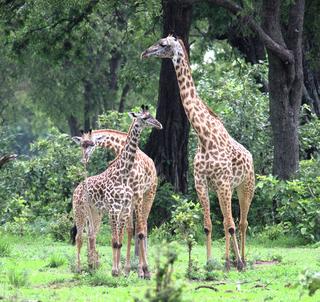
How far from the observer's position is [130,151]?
13.6 meters

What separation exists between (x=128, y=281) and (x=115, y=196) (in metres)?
1.23

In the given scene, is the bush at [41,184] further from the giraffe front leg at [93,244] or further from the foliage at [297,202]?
the giraffe front leg at [93,244]

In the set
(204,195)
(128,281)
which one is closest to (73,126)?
(204,195)

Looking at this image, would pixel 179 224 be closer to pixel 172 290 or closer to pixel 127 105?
pixel 172 290

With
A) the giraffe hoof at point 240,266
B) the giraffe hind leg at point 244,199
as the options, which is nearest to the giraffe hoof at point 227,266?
the giraffe hoof at point 240,266

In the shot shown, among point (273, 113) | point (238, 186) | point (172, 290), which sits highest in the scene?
point (273, 113)

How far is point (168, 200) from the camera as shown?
20.6 meters

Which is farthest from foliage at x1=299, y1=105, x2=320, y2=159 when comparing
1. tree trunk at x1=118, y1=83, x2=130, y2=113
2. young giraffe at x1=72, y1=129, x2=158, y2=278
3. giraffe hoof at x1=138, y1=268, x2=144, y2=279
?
tree trunk at x1=118, y1=83, x2=130, y2=113

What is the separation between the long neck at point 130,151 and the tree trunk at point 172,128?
778 cm

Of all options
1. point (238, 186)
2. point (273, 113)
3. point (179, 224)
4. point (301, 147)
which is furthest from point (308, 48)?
point (179, 224)

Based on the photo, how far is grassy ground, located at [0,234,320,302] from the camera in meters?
11.2

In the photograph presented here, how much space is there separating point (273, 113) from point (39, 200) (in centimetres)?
618

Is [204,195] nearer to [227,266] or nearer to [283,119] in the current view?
[227,266]

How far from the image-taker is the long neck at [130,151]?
44.2 feet
